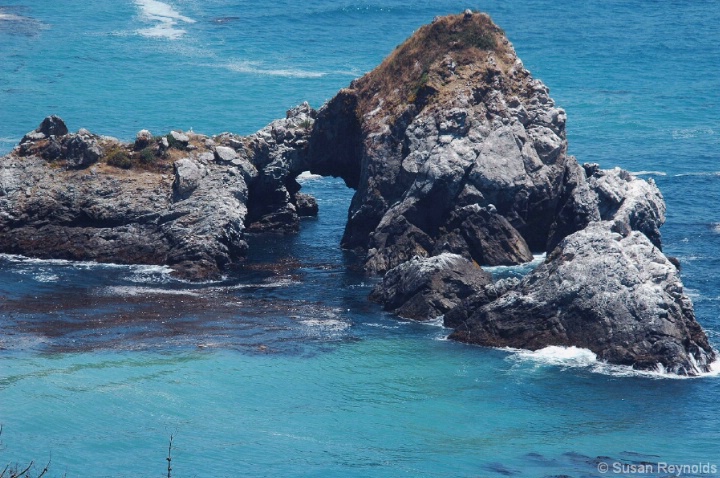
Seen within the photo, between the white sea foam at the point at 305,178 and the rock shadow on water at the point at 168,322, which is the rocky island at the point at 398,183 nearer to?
the rock shadow on water at the point at 168,322

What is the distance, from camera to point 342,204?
80.6m

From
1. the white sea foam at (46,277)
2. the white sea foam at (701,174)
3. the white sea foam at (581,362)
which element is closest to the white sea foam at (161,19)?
the white sea foam at (701,174)

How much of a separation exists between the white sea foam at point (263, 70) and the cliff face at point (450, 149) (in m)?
42.3

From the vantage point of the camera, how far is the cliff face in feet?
210

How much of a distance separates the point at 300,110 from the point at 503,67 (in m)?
13.5

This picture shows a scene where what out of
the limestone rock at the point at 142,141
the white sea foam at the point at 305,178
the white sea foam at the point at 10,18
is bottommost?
the white sea foam at the point at 305,178

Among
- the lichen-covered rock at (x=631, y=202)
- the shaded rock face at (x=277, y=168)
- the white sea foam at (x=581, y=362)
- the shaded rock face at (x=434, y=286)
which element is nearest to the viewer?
the white sea foam at (x=581, y=362)

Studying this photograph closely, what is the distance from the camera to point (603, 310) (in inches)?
2072

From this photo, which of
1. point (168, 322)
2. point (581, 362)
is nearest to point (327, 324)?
point (168, 322)

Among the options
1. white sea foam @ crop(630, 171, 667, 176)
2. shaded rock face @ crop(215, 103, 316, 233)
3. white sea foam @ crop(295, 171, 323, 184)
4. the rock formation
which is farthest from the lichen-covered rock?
white sea foam @ crop(295, 171, 323, 184)

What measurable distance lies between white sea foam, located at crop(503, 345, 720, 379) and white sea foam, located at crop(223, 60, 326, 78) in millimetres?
64928

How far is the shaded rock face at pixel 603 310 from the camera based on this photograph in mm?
51562
